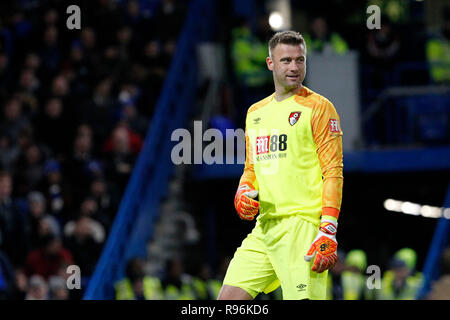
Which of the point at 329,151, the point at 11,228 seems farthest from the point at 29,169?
the point at 329,151

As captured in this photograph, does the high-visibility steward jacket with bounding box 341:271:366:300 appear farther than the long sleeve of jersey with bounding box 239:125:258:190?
Yes

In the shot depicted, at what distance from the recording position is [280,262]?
6.09 m

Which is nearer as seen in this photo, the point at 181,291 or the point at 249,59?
the point at 181,291

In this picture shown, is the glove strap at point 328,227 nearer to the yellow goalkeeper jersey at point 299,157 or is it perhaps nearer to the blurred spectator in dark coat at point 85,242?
the yellow goalkeeper jersey at point 299,157

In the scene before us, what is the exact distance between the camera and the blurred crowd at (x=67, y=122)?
1171cm

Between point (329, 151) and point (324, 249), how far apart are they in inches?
23.2

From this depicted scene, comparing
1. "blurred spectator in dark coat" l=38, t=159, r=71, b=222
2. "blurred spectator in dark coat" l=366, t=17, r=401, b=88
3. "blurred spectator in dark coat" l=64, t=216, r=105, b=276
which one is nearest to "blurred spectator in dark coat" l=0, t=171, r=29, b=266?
"blurred spectator in dark coat" l=64, t=216, r=105, b=276

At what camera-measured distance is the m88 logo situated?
20.2ft

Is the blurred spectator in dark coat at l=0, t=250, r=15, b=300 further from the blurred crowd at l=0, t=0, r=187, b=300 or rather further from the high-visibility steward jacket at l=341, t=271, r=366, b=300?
the high-visibility steward jacket at l=341, t=271, r=366, b=300

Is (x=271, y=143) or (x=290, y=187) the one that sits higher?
(x=271, y=143)

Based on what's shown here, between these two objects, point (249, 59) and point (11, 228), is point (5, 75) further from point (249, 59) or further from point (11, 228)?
point (11, 228)

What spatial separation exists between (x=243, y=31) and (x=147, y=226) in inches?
138
